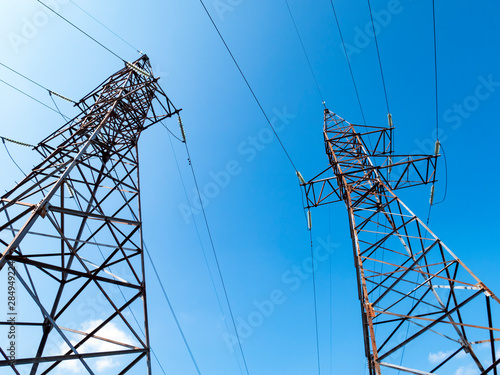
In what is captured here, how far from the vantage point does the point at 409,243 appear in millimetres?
7234

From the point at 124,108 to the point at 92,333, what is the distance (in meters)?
6.56

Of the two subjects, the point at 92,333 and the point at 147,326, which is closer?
the point at 92,333

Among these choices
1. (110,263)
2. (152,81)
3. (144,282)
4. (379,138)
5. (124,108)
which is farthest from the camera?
(379,138)

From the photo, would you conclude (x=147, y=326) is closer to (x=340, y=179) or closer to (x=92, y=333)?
(x=92, y=333)

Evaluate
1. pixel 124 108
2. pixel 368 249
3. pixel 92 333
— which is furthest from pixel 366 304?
pixel 124 108

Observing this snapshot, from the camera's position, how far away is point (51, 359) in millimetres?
3873

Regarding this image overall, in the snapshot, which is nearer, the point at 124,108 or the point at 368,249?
the point at 368,249

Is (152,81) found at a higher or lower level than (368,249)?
higher

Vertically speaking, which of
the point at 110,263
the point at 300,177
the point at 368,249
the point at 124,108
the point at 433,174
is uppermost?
the point at 124,108

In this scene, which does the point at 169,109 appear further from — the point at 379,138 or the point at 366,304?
the point at 366,304

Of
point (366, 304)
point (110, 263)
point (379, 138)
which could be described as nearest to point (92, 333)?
point (110, 263)

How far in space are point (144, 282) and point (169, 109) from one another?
7.47 metres

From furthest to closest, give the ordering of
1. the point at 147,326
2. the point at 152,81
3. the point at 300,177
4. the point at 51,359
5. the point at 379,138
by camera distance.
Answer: the point at 379,138
the point at 300,177
the point at 152,81
the point at 147,326
the point at 51,359

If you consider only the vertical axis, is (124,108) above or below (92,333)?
above
